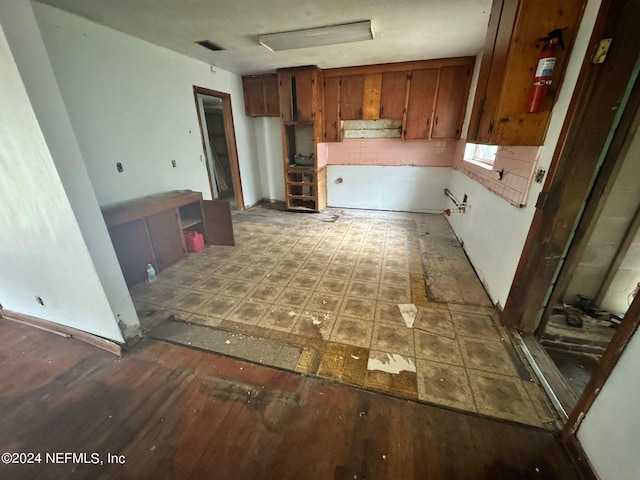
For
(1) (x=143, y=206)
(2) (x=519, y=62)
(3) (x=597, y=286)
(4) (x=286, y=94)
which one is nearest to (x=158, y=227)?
(1) (x=143, y=206)

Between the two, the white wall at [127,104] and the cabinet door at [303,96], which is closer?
the white wall at [127,104]

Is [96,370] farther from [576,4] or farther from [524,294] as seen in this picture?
[576,4]

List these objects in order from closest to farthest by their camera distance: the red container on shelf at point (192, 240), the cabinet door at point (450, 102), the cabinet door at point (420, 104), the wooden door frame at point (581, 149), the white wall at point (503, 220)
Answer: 1. the wooden door frame at point (581, 149)
2. the white wall at point (503, 220)
3. the red container on shelf at point (192, 240)
4. the cabinet door at point (450, 102)
5. the cabinet door at point (420, 104)

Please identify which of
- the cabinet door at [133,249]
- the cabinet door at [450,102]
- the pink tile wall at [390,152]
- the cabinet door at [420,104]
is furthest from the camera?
the pink tile wall at [390,152]

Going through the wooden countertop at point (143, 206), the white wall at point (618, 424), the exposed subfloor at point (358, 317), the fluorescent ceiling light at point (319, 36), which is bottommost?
the exposed subfloor at point (358, 317)

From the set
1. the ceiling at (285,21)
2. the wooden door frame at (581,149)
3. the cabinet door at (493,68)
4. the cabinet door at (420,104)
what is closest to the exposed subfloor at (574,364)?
the wooden door frame at (581,149)

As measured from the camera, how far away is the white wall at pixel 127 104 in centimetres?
222

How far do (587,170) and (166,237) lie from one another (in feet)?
11.8

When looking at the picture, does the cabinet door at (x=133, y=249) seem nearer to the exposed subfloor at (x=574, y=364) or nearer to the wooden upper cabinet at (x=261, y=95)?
the wooden upper cabinet at (x=261, y=95)

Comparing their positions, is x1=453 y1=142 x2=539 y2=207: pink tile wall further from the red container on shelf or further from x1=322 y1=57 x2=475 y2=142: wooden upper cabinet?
the red container on shelf

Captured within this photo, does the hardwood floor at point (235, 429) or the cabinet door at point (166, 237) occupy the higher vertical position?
the cabinet door at point (166, 237)

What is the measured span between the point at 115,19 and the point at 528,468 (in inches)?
171

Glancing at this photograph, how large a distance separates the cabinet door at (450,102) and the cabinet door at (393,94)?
0.53m

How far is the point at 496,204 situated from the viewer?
2340 millimetres
